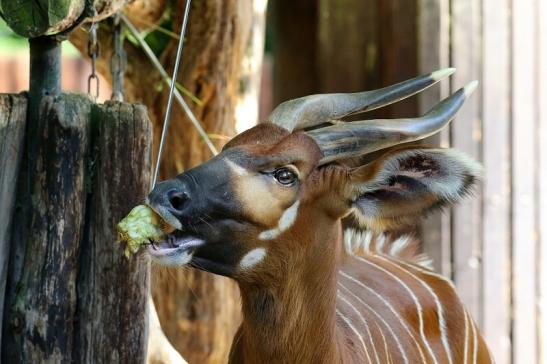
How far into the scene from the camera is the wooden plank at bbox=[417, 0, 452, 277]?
6.05 metres

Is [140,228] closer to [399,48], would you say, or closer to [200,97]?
[200,97]

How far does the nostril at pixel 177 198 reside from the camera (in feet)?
9.75

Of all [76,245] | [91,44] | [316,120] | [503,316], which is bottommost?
[503,316]

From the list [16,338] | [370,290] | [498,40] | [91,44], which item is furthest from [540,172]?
[16,338]

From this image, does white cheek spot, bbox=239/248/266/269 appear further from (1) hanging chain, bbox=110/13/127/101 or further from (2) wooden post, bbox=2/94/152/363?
(1) hanging chain, bbox=110/13/127/101

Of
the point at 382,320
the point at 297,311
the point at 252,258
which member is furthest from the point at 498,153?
the point at 252,258

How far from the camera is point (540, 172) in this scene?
6.16 meters

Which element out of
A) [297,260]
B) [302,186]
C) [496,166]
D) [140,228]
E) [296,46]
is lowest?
[297,260]

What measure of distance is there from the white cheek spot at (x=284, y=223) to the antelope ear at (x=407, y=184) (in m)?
0.25

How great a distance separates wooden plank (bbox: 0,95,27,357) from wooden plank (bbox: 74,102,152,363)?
0.25 metres

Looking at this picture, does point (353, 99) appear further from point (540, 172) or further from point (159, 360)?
point (540, 172)

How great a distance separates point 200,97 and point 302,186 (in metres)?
1.91

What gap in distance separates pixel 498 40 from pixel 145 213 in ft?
11.9

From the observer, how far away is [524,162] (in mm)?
6129
